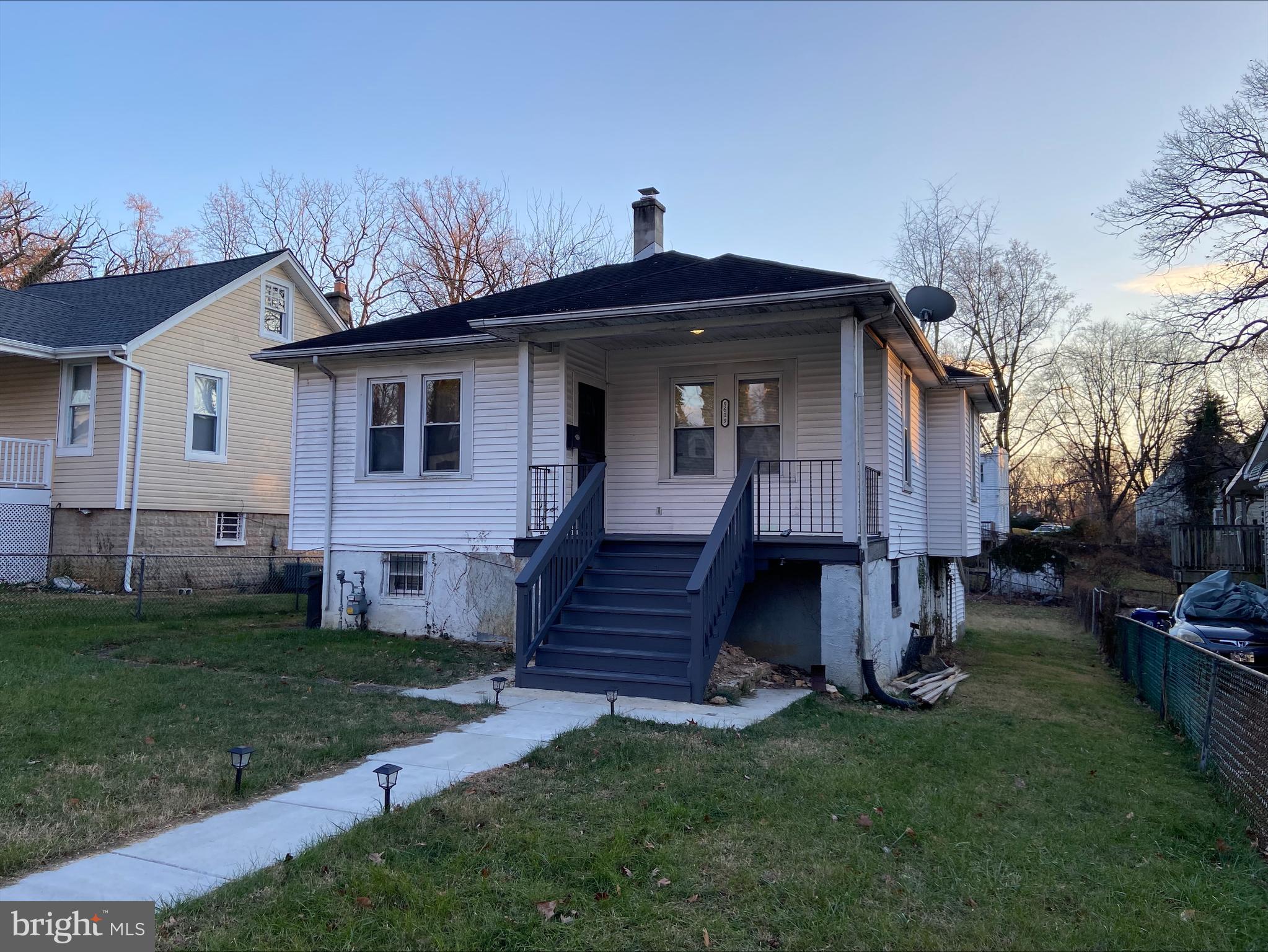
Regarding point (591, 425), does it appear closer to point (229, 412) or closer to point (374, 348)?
point (374, 348)

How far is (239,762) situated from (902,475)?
917 cm

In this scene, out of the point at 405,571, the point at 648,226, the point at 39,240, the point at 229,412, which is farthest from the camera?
the point at 39,240

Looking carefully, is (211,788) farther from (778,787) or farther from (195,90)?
(195,90)

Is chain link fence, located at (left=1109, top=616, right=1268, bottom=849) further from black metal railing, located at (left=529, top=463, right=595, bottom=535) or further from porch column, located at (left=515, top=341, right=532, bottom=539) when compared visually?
porch column, located at (left=515, top=341, right=532, bottom=539)

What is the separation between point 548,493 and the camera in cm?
1087

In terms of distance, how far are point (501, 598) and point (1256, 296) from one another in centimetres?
2214

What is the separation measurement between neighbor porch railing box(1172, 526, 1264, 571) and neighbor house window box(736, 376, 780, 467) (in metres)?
12.2

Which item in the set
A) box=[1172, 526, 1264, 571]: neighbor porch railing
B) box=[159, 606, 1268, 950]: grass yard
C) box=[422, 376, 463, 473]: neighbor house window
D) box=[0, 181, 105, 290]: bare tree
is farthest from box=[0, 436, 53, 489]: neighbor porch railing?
box=[1172, 526, 1264, 571]: neighbor porch railing

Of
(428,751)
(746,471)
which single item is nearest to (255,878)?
(428,751)

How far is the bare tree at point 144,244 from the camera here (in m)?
34.4

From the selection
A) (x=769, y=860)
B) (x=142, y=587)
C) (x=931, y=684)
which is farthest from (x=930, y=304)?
(x=142, y=587)

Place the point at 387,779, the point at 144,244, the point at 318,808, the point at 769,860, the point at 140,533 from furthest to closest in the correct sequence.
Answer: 1. the point at 144,244
2. the point at 140,533
3. the point at 318,808
4. the point at 387,779
5. the point at 769,860

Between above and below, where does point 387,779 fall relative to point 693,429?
below

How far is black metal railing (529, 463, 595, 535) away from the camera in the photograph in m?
10.7
